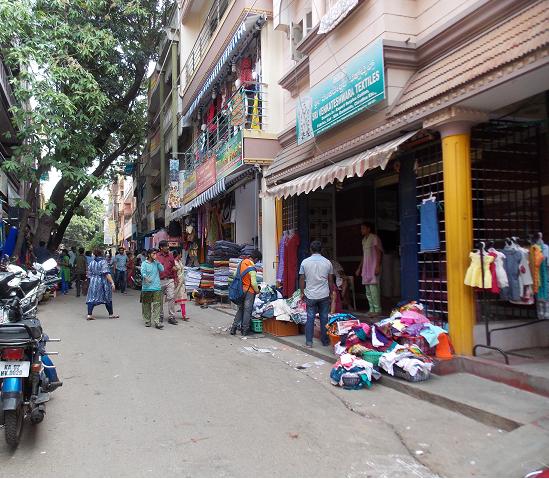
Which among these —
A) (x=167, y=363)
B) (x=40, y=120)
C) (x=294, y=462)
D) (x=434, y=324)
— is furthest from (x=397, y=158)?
(x=40, y=120)

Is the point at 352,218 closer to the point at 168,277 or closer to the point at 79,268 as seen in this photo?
the point at 168,277

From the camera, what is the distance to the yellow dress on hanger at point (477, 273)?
5754 mm

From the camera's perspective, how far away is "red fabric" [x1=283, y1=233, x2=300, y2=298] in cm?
1087

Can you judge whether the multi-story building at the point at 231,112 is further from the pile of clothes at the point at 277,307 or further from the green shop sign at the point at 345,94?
the pile of clothes at the point at 277,307

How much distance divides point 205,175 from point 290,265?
556 cm

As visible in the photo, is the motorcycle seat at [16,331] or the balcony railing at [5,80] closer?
the motorcycle seat at [16,331]

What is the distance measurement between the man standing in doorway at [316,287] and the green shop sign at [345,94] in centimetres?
230

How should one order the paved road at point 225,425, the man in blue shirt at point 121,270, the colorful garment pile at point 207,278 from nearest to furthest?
the paved road at point 225,425 → the colorful garment pile at point 207,278 → the man in blue shirt at point 121,270

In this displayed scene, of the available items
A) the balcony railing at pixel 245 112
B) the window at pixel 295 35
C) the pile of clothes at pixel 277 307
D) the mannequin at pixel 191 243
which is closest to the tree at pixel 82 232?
the mannequin at pixel 191 243

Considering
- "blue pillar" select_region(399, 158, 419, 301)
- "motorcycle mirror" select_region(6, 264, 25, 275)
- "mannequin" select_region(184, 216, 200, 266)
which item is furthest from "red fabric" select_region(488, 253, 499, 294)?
"mannequin" select_region(184, 216, 200, 266)

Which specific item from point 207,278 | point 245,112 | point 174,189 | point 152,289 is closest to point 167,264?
point 152,289

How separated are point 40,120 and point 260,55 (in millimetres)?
6666

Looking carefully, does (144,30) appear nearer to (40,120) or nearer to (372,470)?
(40,120)

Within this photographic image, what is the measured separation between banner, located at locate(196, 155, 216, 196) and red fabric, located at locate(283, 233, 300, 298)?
162 inches
